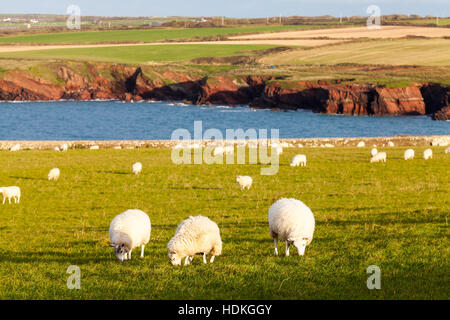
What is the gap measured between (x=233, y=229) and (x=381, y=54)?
172716mm

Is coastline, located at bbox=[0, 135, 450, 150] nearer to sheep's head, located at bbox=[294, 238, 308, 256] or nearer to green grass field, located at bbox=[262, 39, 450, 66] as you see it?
sheep's head, located at bbox=[294, 238, 308, 256]

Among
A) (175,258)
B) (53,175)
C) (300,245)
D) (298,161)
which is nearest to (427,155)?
(298,161)

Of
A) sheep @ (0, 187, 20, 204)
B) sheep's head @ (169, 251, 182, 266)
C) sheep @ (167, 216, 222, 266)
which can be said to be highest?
sheep @ (167, 216, 222, 266)

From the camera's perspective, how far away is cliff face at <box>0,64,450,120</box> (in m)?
136

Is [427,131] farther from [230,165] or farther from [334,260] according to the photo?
[334,260]

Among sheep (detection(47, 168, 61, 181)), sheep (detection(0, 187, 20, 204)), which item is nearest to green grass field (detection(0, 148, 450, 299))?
sheep (detection(0, 187, 20, 204))

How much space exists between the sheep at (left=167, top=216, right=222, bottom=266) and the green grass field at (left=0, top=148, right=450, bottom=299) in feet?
0.98

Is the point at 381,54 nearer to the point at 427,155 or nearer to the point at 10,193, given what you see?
the point at 427,155

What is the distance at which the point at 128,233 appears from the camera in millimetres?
15078

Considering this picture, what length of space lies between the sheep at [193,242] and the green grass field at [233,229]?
0.98 ft

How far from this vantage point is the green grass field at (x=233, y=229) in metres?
11.9

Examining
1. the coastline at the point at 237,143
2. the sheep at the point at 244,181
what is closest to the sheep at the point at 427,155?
the sheep at the point at 244,181

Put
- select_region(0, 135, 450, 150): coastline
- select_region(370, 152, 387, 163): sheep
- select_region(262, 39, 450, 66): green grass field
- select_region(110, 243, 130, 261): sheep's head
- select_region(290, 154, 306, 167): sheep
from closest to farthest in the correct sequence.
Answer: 1. select_region(110, 243, 130, 261): sheep's head
2. select_region(290, 154, 306, 167): sheep
3. select_region(370, 152, 387, 163): sheep
4. select_region(0, 135, 450, 150): coastline
5. select_region(262, 39, 450, 66): green grass field

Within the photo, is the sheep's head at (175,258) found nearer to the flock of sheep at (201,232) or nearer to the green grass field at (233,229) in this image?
the flock of sheep at (201,232)
